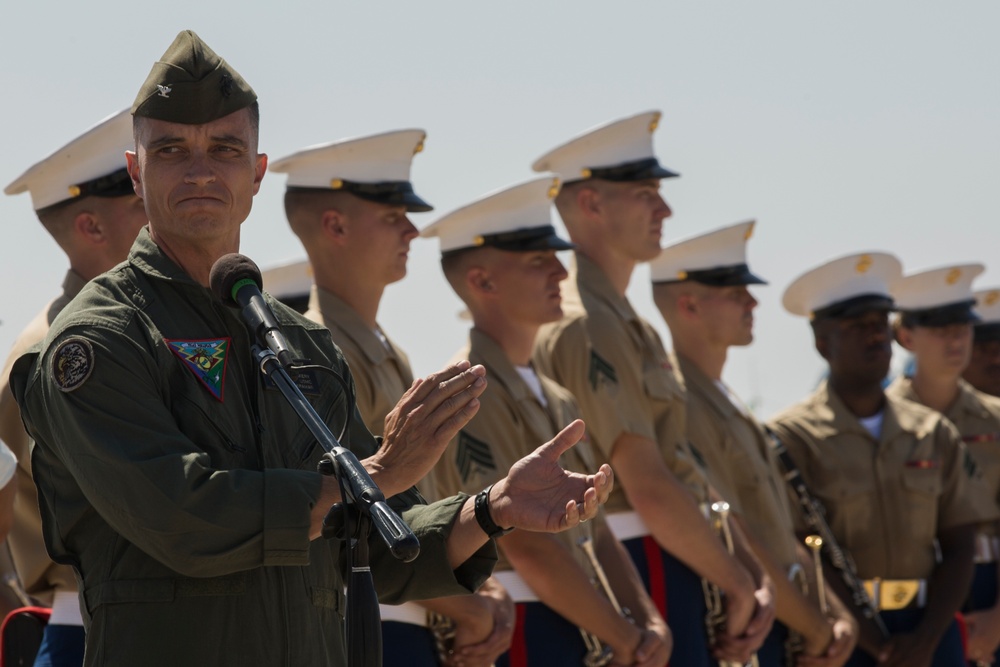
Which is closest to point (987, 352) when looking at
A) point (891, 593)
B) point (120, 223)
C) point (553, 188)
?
point (891, 593)

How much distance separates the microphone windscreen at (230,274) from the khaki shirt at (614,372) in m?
3.85

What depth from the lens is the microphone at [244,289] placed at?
9.99 feet

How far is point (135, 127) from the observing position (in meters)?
3.51

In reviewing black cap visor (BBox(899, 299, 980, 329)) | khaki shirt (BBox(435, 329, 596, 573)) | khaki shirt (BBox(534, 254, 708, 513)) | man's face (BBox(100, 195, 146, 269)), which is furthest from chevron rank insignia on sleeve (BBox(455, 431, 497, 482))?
black cap visor (BBox(899, 299, 980, 329))

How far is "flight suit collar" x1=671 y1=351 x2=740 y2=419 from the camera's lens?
7.80m

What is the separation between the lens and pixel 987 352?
10.8 metres

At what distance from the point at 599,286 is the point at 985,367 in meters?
4.52

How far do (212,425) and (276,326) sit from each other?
32cm

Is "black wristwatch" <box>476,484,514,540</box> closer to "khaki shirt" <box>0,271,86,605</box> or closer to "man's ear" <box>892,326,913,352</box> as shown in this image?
"khaki shirt" <box>0,271,86,605</box>

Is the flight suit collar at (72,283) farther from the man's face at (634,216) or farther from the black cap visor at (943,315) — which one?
the black cap visor at (943,315)

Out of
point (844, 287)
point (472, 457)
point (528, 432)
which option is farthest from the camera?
point (844, 287)

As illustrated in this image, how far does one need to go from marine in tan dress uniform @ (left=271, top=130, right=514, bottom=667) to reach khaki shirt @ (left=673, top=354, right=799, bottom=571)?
203cm

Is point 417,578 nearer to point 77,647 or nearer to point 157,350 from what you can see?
point 157,350

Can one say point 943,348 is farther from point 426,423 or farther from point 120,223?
point 426,423
